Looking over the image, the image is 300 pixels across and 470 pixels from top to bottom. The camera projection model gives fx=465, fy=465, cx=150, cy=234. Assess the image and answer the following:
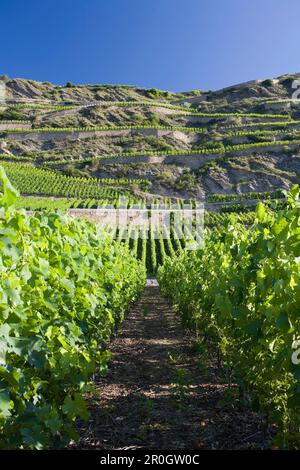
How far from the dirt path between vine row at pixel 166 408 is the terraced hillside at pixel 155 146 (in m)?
48.6

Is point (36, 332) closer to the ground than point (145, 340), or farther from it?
farther from it

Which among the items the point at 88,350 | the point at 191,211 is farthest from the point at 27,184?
the point at 88,350

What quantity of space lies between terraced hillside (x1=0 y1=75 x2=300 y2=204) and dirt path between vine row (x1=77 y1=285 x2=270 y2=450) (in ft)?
159

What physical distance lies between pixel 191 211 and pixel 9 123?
53373mm

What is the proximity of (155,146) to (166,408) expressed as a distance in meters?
81.3

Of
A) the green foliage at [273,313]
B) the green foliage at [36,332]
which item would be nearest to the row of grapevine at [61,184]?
the green foliage at [36,332]

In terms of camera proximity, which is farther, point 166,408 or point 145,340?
point 145,340

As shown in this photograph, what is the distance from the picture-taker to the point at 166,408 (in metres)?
5.26

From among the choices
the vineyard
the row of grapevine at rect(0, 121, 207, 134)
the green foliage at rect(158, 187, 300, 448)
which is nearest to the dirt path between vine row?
the vineyard

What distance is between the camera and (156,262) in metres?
35.5

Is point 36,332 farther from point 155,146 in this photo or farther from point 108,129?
point 108,129

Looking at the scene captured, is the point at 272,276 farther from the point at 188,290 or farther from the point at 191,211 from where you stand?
the point at 191,211

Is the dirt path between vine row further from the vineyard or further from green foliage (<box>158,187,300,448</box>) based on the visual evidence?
green foliage (<box>158,187,300,448</box>)

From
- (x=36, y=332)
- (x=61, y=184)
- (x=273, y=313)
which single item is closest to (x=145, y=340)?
(x=273, y=313)
